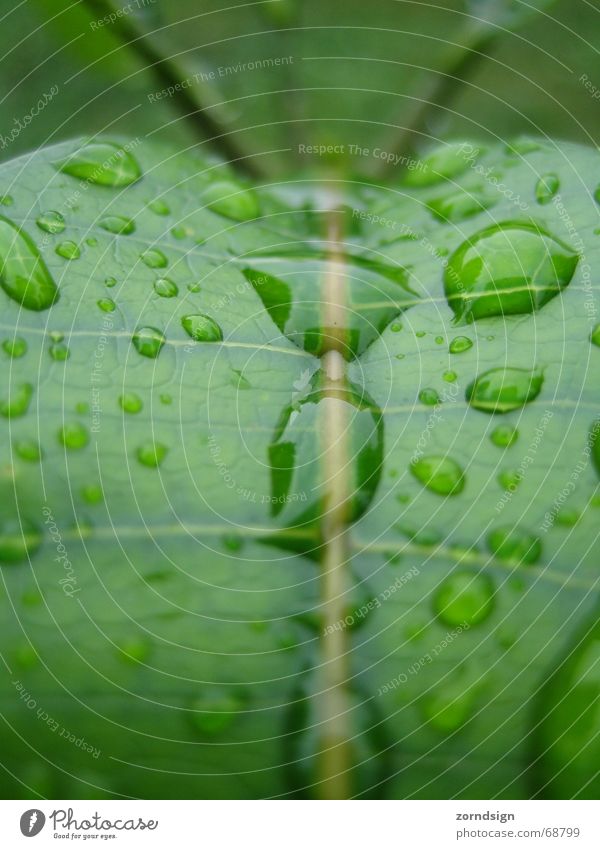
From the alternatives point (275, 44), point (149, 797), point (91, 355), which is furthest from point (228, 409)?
point (275, 44)

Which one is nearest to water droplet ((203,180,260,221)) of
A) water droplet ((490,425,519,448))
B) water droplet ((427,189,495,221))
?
water droplet ((427,189,495,221))

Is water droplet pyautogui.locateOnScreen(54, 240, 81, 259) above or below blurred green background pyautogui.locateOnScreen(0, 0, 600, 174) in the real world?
below

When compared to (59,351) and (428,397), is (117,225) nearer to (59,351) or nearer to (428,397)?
(59,351)

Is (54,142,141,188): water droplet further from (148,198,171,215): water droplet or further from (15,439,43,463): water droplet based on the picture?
(15,439,43,463): water droplet

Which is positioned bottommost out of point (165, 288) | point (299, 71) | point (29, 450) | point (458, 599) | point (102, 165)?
point (458, 599)
